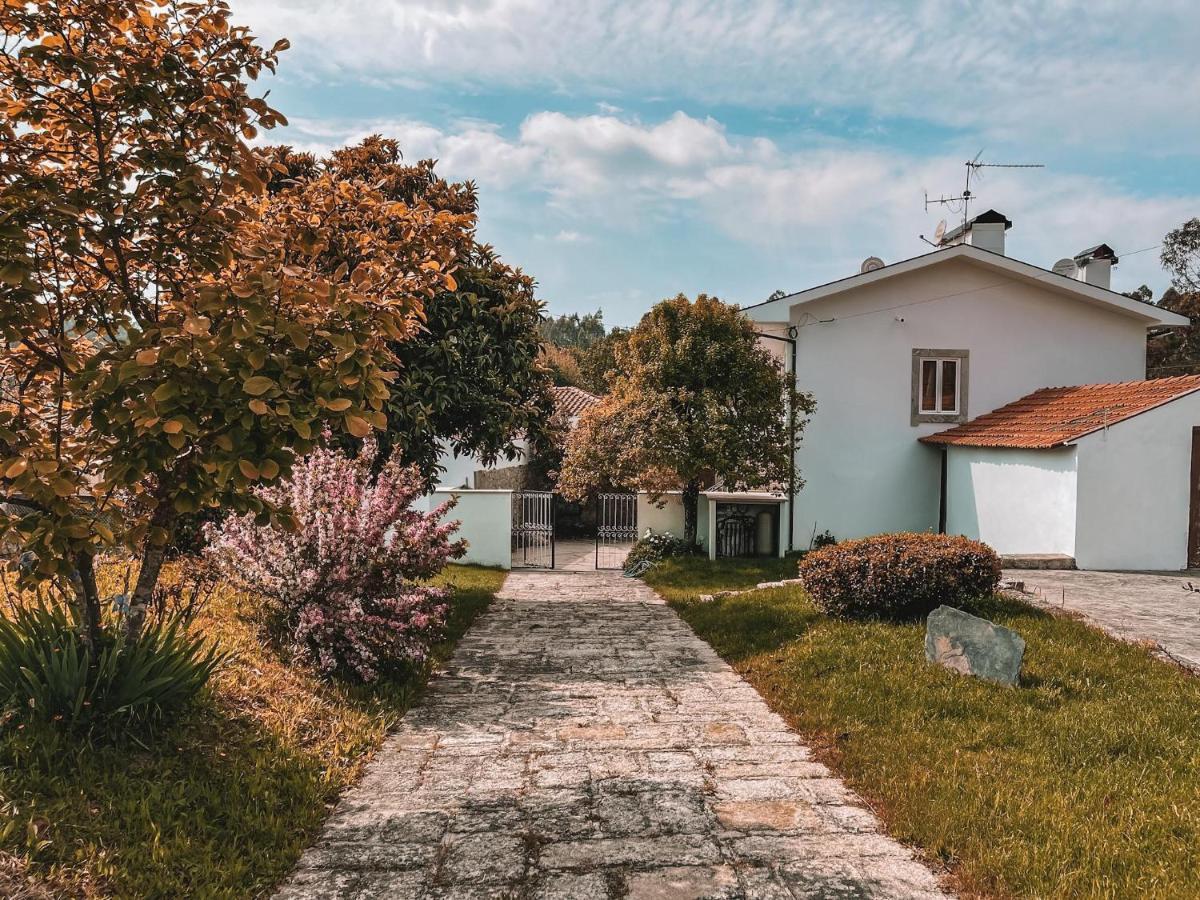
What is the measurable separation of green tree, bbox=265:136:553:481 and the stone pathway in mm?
4444

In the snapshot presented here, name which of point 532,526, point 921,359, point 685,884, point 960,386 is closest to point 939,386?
point 960,386

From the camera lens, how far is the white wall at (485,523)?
17000 millimetres

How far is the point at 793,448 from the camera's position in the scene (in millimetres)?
15984

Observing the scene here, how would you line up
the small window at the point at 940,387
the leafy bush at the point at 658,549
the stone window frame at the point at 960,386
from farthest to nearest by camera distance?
the leafy bush at the point at 658,549 → the small window at the point at 940,387 → the stone window frame at the point at 960,386

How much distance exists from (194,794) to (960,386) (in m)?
16.3

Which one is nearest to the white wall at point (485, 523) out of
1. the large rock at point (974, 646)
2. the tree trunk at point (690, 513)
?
the tree trunk at point (690, 513)

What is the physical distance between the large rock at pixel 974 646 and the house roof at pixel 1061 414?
24.1 feet

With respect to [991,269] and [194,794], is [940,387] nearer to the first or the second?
[991,269]

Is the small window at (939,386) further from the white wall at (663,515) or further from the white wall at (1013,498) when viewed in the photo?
the white wall at (663,515)

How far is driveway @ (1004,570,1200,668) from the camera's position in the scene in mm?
7530

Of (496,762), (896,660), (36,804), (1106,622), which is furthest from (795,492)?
(36,804)

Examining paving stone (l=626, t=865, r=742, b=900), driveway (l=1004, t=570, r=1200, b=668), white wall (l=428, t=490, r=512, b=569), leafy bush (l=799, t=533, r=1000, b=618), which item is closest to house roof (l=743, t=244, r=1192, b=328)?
white wall (l=428, t=490, r=512, b=569)

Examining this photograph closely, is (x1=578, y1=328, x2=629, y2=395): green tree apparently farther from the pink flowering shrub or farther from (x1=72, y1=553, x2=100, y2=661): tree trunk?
(x1=72, y1=553, x2=100, y2=661): tree trunk

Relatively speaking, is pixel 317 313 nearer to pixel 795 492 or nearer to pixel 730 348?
pixel 730 348
